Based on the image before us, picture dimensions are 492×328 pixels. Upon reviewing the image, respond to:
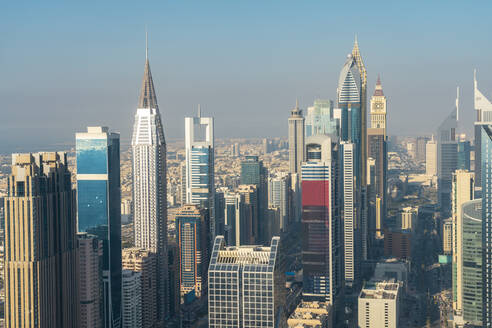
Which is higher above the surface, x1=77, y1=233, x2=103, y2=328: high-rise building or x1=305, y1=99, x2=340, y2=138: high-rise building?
x1=305, y1=99, x2=340, y2=138: high-rise building

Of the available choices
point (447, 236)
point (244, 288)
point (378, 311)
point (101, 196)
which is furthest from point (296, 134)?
point (244, 288)

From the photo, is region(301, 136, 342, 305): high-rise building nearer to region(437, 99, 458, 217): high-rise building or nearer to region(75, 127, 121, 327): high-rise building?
region(75, 127, 121, 327): high-rise building

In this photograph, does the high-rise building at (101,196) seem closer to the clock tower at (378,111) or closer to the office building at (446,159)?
the office building at (446,159)

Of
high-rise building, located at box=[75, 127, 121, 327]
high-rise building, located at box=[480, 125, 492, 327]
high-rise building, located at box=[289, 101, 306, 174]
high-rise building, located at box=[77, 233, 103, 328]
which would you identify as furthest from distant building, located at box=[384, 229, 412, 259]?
high-rise building, located at box=[77, 233, 103, 328]

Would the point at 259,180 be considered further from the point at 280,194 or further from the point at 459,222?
the point at 459,222

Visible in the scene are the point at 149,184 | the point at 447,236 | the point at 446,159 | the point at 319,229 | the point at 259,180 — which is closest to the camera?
the point at 149,184

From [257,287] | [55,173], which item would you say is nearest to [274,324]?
[257,287]
